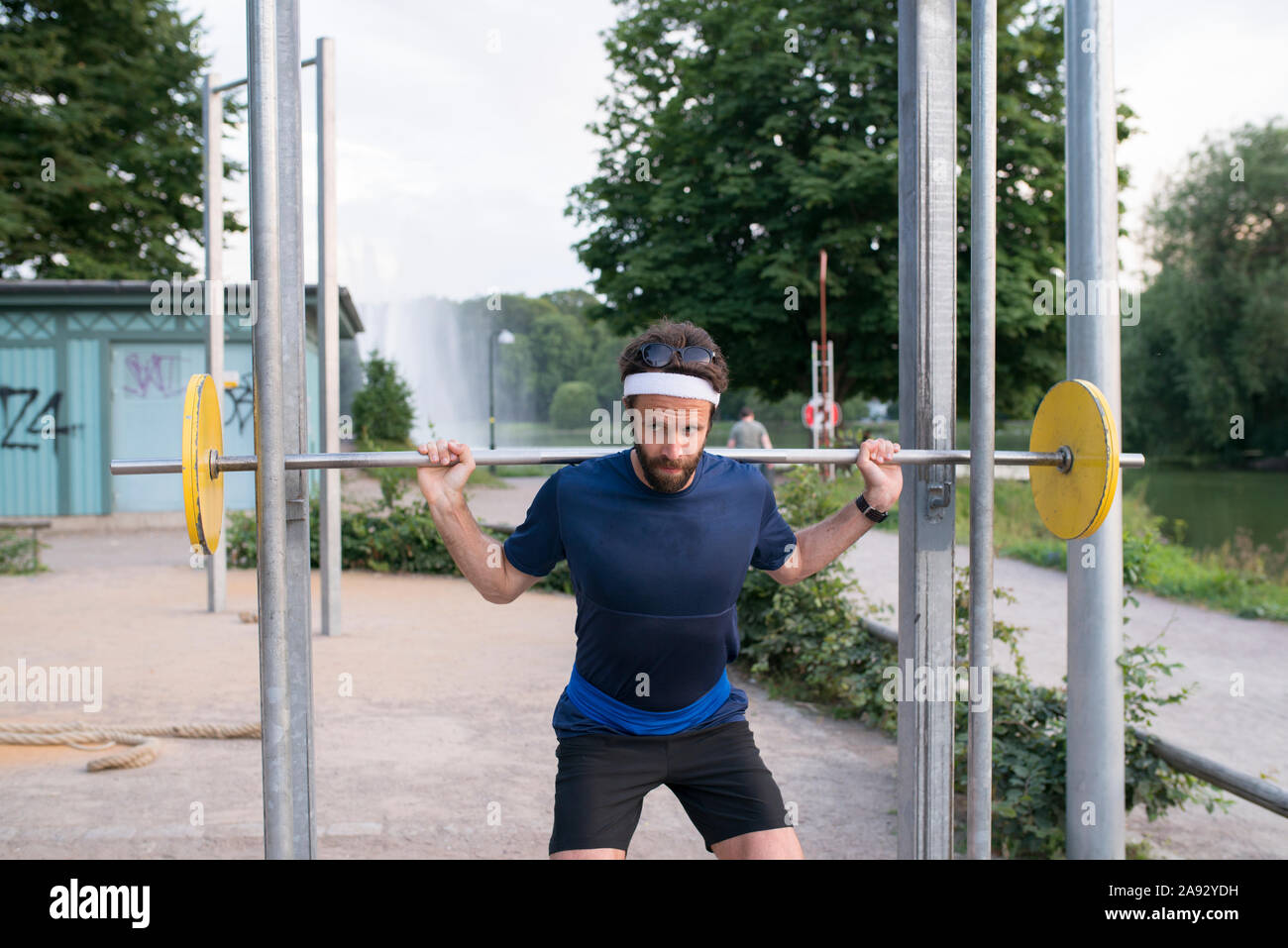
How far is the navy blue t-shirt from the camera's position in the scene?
2574mm

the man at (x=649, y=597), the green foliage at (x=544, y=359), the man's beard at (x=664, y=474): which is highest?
the green foliage at (x=544, y=359)

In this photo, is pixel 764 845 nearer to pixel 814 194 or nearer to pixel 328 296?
pixel 328 296

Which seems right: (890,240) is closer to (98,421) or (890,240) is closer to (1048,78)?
(1048,78)

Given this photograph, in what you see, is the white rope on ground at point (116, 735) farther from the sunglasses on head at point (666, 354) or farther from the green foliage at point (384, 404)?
the green foliage at point (384, 404)

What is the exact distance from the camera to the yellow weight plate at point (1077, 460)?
9.25 feet

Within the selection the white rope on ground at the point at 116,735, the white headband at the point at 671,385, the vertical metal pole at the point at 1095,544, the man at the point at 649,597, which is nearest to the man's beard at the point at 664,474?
the man at the point at 649,597

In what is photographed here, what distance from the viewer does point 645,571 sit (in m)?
2.58

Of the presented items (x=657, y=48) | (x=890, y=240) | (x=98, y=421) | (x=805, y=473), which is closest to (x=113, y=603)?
(x=805, y=473)

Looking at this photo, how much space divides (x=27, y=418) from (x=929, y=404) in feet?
51.6

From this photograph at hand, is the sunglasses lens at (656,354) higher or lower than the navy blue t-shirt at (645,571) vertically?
higher

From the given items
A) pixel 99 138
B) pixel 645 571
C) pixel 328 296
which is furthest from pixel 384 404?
pixel 645 571

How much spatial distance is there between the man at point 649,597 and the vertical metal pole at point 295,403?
444 millimetres

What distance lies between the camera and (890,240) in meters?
22.0

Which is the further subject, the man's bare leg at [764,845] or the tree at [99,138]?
the tree at [99,138]
